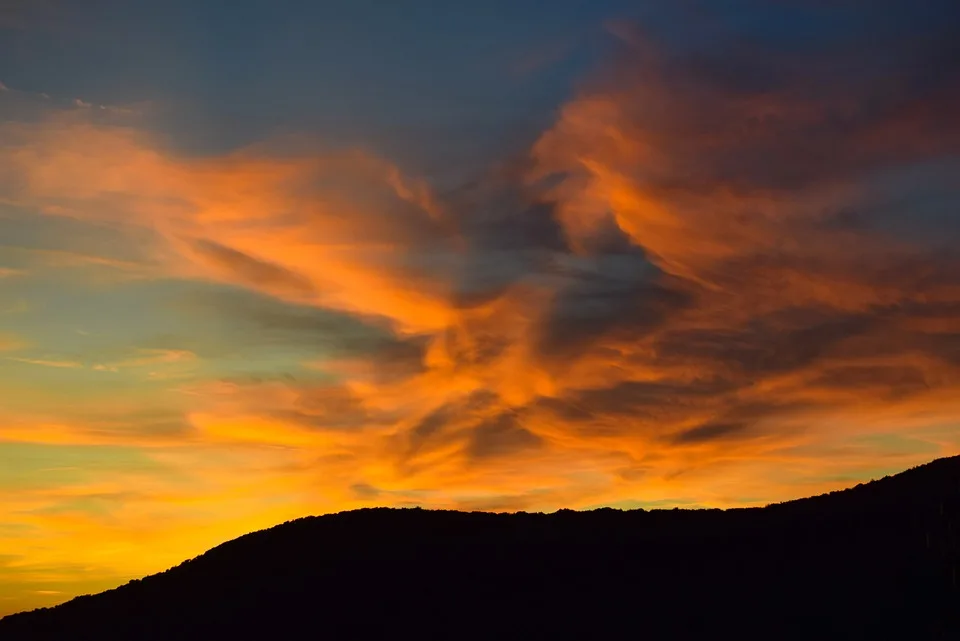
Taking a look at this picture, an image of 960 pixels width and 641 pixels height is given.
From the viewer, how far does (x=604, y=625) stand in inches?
2040

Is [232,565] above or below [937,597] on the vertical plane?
above

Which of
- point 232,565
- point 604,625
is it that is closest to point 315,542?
point 232,565

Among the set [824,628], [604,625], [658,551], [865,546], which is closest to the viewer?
[824,628]

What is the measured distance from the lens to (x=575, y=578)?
57188 millimetres

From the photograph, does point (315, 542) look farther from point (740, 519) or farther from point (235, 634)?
point (740, 519)

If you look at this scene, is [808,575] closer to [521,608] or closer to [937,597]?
[937,597]

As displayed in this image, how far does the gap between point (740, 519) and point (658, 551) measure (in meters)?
6.40

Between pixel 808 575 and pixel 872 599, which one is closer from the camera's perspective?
pixel 872 599

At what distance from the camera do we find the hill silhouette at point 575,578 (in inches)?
1992

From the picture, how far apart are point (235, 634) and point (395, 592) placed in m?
8.51

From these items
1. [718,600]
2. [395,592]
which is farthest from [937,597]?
[395,592]

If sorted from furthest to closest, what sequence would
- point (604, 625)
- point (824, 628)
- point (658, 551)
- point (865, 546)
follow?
point (658, 551), point (865, 546), point (604, 625), point (824, 628)

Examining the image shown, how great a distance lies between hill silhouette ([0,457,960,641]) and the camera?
5059 cm

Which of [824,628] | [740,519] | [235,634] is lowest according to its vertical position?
[824,628]
